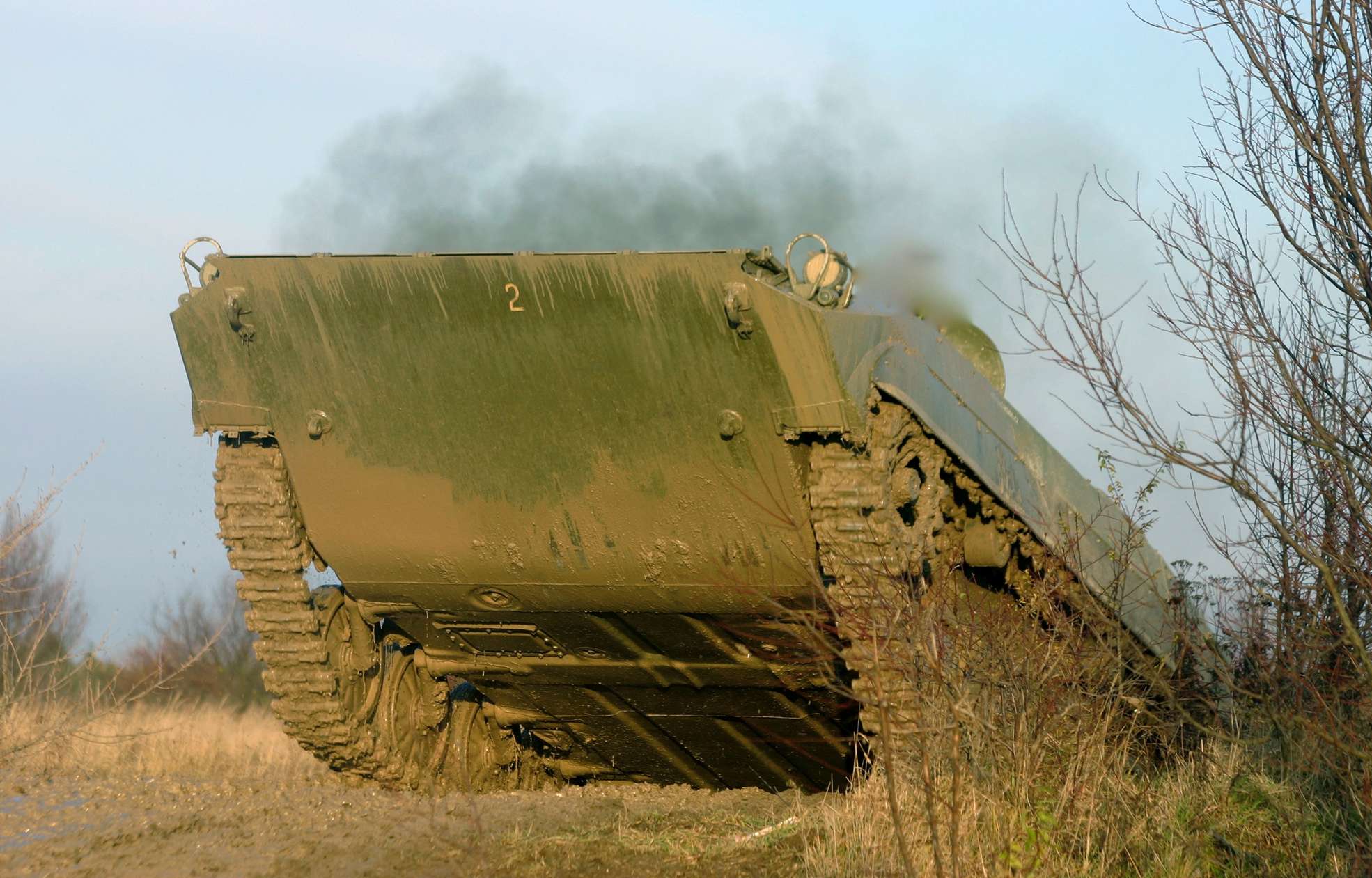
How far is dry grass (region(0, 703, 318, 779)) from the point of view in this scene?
9648 mm

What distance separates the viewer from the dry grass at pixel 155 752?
965cm

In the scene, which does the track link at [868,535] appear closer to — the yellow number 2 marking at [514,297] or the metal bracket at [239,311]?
the yellow number 2 marking at [514,297]

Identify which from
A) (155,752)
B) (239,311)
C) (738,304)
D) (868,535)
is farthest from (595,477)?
(155,752)

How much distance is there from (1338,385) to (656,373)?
2.79 m

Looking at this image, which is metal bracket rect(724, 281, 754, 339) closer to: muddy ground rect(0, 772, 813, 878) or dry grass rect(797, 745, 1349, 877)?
dry grass rect(797, 745, 1349, 877)

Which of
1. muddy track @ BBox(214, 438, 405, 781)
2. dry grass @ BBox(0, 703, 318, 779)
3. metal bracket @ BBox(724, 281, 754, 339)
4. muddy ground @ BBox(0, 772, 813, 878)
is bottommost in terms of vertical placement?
muddy ground @ BBox(0, 772, 813, 878)

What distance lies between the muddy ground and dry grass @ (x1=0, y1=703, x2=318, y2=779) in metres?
1.13

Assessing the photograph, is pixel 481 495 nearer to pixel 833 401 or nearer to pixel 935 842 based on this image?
pixel 833 401

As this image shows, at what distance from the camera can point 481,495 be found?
680 centimetres

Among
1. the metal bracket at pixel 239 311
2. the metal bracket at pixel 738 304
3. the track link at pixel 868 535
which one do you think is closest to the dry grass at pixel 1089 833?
the track link at pixel 868 535

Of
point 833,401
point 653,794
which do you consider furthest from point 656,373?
point 653,794

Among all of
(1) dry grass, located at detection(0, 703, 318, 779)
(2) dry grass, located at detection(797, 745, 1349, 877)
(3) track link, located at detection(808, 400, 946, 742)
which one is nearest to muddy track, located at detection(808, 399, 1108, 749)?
(3) track link, located at detection(808, 400, 946, 742)

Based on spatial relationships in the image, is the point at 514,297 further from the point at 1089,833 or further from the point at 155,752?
the point at 155,752

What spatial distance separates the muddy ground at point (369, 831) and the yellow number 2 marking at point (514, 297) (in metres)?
2.02
